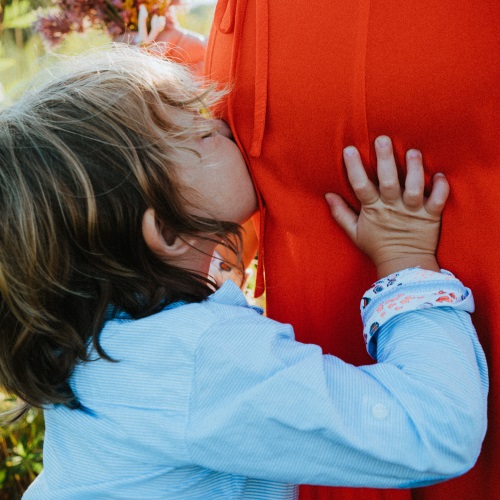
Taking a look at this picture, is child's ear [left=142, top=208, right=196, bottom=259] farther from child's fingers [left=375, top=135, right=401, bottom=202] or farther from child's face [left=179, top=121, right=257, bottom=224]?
child's fingers [left=375, top=135, right=401, bottom=202]

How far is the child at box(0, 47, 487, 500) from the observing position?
3.45 feet

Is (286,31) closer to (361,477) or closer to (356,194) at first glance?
(356,194)

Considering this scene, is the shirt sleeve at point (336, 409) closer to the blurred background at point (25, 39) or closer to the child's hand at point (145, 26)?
the child's hand at point (145, 26)

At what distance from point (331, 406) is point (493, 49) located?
0.61 meters

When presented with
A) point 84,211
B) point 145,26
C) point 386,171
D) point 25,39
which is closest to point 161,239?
point 84,211

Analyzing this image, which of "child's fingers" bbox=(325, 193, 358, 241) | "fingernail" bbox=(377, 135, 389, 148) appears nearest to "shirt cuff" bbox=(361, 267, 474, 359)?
"child's fingers" bbox=(325, 193, 358, 241)

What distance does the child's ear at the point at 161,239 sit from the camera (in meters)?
1.28

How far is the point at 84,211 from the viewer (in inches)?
48.7

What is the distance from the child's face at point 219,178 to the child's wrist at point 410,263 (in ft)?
0.98

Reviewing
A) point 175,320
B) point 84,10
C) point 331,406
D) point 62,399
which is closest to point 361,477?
point 331,406

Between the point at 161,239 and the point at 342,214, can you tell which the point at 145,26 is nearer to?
the point at 161,239

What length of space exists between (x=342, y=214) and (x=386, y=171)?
131mm

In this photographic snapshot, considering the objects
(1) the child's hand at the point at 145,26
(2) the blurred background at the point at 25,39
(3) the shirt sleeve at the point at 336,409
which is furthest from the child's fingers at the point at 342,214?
(2) the blurred background at the point at 25,39

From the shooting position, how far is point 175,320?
1.16 metres
